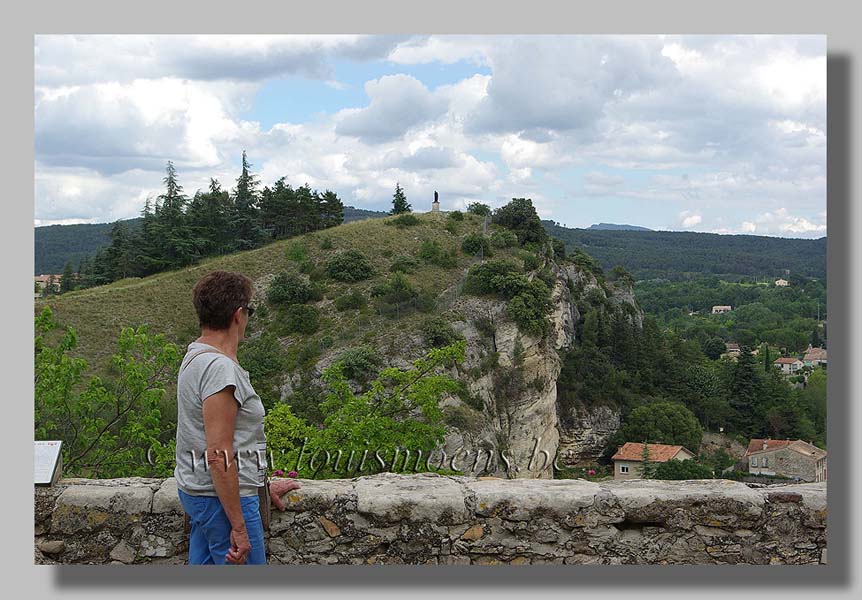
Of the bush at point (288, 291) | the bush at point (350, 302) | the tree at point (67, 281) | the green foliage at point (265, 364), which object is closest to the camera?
the green foliage at point (265, 364)

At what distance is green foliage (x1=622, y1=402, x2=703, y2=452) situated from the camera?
3325cm

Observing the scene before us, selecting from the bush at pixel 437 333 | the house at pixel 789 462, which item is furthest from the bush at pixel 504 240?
the house at pixel 789 462

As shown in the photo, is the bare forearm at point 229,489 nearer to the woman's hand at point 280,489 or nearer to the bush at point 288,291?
the woman's hand at point 280,489

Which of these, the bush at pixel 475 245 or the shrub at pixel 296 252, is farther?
the bush at pixel 475 245

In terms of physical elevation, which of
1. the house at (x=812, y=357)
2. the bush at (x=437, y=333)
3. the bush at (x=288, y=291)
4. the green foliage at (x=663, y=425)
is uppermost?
the bush at (x=288, y=291)

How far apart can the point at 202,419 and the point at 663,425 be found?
36127 millimetres

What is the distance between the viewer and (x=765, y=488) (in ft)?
11.0

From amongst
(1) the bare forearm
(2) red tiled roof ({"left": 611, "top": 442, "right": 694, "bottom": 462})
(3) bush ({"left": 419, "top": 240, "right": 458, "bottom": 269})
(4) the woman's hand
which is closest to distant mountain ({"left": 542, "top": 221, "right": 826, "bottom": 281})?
(3) bush ({"left": 419, "top": 240, "right": 458, "bottom": 269})

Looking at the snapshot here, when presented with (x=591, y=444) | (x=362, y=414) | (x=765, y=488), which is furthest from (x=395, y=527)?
(x=591, y=444)

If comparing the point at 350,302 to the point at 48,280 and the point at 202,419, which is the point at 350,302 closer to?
the point at 48,280

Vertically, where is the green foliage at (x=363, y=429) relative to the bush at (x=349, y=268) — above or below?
below

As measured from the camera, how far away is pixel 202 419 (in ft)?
7.62

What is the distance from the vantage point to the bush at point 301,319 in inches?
1192

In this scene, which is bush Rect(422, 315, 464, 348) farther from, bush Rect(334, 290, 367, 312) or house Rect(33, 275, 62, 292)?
house Rect(33, 275, 62, 292)
